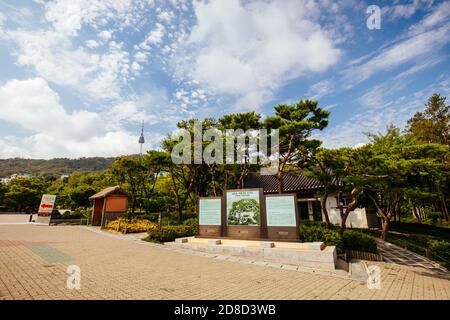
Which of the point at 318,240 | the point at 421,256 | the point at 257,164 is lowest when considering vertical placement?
the point at 421,256

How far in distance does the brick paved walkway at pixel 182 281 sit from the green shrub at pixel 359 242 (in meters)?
1.20

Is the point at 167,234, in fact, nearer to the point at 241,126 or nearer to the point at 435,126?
the point at 241,126

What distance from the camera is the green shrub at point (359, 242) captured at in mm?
10000

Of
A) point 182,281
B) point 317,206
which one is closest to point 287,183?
point 317,206

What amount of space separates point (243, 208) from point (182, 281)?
17.4 feet

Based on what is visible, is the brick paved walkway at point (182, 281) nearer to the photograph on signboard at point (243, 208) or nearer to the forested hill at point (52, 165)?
the photograph on signboard at point (243, 208)

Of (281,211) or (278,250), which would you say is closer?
(278,250)

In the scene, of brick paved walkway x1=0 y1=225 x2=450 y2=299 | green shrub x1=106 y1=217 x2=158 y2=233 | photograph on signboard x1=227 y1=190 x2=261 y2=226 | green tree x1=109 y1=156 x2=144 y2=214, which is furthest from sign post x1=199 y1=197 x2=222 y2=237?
green tree x1=109 y1=156 x2=144 y2=214

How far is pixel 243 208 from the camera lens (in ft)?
35.4

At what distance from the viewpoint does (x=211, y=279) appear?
634 cm
